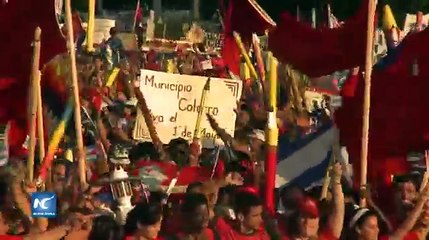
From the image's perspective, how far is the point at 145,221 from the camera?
6391 mm

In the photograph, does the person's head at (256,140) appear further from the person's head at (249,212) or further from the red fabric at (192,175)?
the person's head at (249,212)

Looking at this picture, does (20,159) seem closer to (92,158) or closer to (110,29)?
(92,158)

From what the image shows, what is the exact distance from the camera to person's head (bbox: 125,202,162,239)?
6379 mm

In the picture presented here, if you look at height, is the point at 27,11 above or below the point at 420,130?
above

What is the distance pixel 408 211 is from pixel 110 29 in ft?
21.5

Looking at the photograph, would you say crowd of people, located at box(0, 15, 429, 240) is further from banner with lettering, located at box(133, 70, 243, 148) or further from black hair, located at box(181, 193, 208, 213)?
banner with lettering, located at box(133, 70, 243, 148)

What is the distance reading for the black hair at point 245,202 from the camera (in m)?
6.69

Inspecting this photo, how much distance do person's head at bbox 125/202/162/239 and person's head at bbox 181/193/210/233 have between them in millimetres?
181

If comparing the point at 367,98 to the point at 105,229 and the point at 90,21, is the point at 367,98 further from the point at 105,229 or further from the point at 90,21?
the point at 90,21

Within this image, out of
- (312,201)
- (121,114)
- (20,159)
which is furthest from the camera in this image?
(121,114)

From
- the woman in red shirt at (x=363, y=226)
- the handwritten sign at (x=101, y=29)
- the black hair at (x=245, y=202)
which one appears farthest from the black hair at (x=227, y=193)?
the handwritten sign at (x=101, y=29)

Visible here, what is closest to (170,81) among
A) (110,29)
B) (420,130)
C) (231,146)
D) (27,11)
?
(231,146)

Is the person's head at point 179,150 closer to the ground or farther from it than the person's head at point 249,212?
closer to the ground

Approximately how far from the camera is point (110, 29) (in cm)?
1323
